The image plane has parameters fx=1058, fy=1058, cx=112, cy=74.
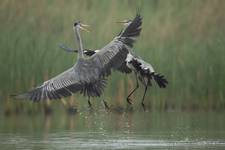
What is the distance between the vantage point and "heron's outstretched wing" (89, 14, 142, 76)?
1305cm

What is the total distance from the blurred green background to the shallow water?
0.33 m

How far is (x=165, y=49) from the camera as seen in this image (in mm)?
16125

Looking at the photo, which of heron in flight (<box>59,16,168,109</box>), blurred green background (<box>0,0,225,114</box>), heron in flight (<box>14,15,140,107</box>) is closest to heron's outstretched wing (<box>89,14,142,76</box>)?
heron in flight (<box>14,15,140,107</box>)

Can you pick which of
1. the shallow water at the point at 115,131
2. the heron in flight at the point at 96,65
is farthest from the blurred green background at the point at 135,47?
the heron in flight at the point at 96,65

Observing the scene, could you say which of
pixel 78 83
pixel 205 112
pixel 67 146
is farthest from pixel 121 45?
pixel 205 112

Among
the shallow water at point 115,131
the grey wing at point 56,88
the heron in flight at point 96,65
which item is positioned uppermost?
the heron in flight at point 96,65

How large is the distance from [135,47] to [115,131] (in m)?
2.55

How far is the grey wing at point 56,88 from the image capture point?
1272 centimetres

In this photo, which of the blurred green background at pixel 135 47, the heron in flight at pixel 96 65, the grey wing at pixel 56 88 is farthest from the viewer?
the blurred green background at pixel 135 47

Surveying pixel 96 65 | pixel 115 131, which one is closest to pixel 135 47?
pixel 115 131

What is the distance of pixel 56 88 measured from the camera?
12.9 meters

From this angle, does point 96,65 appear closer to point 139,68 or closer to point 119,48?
point 119,48

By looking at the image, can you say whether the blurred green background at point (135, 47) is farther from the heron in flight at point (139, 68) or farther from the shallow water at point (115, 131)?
the heron in flight at point (139, 68)

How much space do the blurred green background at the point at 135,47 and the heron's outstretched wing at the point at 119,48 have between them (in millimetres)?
2471
